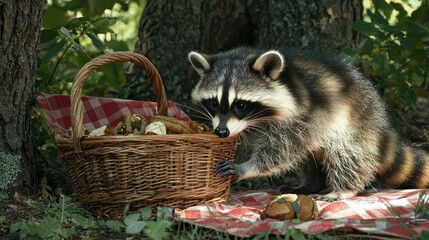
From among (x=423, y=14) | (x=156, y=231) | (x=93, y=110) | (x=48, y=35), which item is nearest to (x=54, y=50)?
(x=48, y=35)

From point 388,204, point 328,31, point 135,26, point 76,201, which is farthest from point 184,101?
point 135,26

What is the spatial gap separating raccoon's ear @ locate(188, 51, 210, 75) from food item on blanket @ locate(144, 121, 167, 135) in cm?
54

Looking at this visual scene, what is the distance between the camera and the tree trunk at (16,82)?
3225 millimetres

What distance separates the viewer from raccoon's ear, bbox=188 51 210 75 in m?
3.51

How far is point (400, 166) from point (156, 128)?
1432 millimetres

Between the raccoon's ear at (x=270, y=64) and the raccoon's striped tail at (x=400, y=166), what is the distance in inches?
30.3

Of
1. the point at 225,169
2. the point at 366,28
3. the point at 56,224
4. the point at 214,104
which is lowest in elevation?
the point at 56,224

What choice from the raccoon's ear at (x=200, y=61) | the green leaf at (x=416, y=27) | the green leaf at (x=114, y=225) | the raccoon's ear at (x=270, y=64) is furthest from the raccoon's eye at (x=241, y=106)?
the green leaf at (x=416, y=27)

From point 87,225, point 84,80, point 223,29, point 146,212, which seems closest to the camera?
point 146,212

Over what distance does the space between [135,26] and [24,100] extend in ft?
13.3

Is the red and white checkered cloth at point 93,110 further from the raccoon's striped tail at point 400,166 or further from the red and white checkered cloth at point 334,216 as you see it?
the raccoon's striped tail at point 400,166

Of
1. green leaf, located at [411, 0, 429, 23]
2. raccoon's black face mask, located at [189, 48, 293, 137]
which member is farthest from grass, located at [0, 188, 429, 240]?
green leaf, located at [411, 0, 429, 23]

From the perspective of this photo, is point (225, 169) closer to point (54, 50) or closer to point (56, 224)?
point (56, 224)

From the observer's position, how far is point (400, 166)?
3.74m
